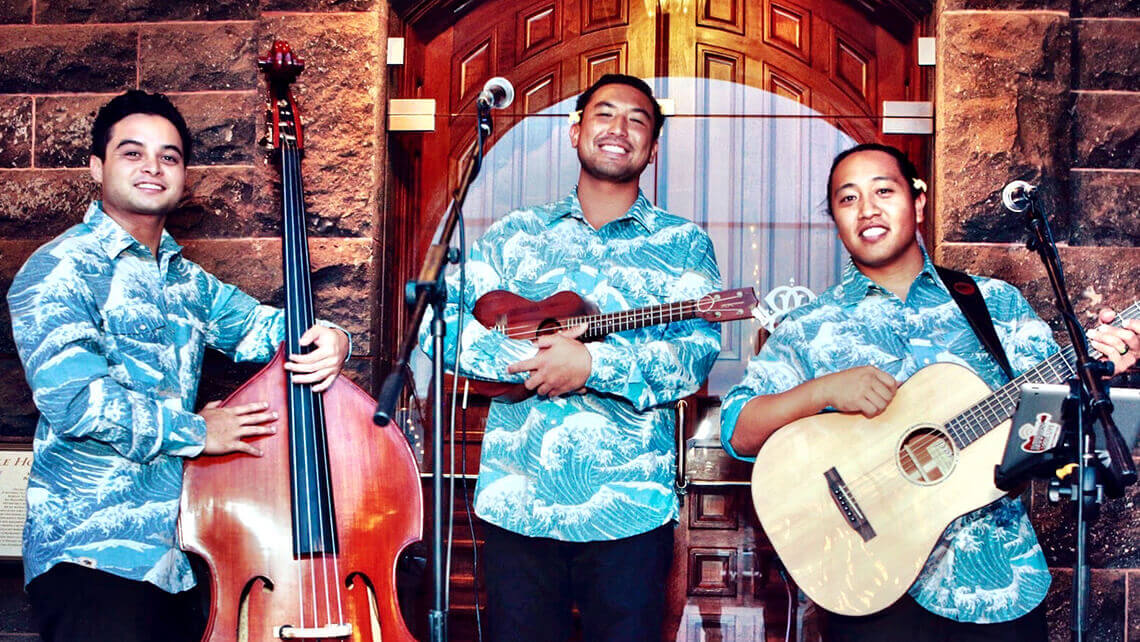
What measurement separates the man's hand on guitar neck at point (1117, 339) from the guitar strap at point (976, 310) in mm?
233

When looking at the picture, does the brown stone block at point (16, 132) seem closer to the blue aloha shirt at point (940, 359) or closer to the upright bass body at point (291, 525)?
the upright bass body at point (291, 525)

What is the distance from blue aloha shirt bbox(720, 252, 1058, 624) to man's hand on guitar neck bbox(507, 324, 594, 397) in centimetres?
51

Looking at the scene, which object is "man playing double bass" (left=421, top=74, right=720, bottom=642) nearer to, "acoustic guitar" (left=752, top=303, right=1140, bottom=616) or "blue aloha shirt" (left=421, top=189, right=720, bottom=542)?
"blue aloha shirt" (left=421, top=189, right=720, bottom=542)

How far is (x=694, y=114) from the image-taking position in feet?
12.7

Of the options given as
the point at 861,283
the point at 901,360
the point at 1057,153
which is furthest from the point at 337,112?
the point at 1057,153

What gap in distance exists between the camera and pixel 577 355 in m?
2.74

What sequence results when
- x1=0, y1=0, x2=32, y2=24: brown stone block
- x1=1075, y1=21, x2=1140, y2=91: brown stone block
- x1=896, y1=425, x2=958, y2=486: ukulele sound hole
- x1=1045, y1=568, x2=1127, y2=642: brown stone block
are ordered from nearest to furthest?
x1=896, y1=425, x2=958, y2=486: ukulele sound hole, x1=1045, y1=568, x2=1127, y2=642: brown stone block, x1=1075, y1=21, x2=1140, y2=91: brown stone block, x1=0, y1=0, x2=32, y2=24: brown stone block

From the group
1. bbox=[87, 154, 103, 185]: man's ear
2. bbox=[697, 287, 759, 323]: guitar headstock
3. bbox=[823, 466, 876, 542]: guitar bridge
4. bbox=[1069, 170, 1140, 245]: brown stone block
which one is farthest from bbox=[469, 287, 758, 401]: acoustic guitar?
bbox=[1069, 170, 1140, 245]: brown stone block

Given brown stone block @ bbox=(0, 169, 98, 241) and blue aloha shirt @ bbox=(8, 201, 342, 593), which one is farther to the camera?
brown stone block @ bbox=(0, 169, 98, 241)

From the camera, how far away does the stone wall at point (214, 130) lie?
3.64 meters

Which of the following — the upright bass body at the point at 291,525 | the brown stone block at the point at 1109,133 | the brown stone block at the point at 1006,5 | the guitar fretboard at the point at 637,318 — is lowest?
the upright bass body at the point at 291,525

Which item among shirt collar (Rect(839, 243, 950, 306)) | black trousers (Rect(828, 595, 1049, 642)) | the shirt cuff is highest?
shirt collar (Rect(839, 243, 950, 306))

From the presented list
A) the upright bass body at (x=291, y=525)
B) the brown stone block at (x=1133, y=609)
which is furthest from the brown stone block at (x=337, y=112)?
the brown stone block at (x=1133, y=609)

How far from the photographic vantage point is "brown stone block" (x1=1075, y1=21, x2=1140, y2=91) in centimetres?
362
